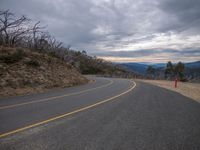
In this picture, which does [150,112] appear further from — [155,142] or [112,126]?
[155,142]

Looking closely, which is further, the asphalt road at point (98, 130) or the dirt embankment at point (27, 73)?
the dirt embankment at point (27, 73)

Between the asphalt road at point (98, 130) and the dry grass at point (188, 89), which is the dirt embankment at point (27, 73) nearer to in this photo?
the asphalt road at point (98, 130)

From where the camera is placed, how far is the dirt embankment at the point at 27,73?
14773 millimetres

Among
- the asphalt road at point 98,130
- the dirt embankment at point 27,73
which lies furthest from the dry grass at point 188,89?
the dirt embankment at point 27,73

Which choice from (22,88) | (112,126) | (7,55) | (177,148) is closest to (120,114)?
(112,126)

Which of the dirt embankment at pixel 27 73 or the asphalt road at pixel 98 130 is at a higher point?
the dirt embankment at pixel 27 73

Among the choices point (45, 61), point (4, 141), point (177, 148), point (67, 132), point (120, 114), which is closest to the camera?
point (177, 148)

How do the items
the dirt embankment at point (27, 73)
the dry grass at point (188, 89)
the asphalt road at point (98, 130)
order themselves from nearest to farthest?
the asphalt road at point (98, 130)
the dry grass at point (188, 89)
the dirt embankment at point (27, 73)

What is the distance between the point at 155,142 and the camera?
4.41 m

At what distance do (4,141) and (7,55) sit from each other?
15.3 m

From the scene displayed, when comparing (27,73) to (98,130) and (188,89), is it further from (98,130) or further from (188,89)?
(188,89)

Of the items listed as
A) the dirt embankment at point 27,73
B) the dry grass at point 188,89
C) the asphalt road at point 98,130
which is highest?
the dirt embankment at point 27,73

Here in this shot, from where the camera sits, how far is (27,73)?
17531mm

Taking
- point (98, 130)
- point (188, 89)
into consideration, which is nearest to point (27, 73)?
point (98, 130)
